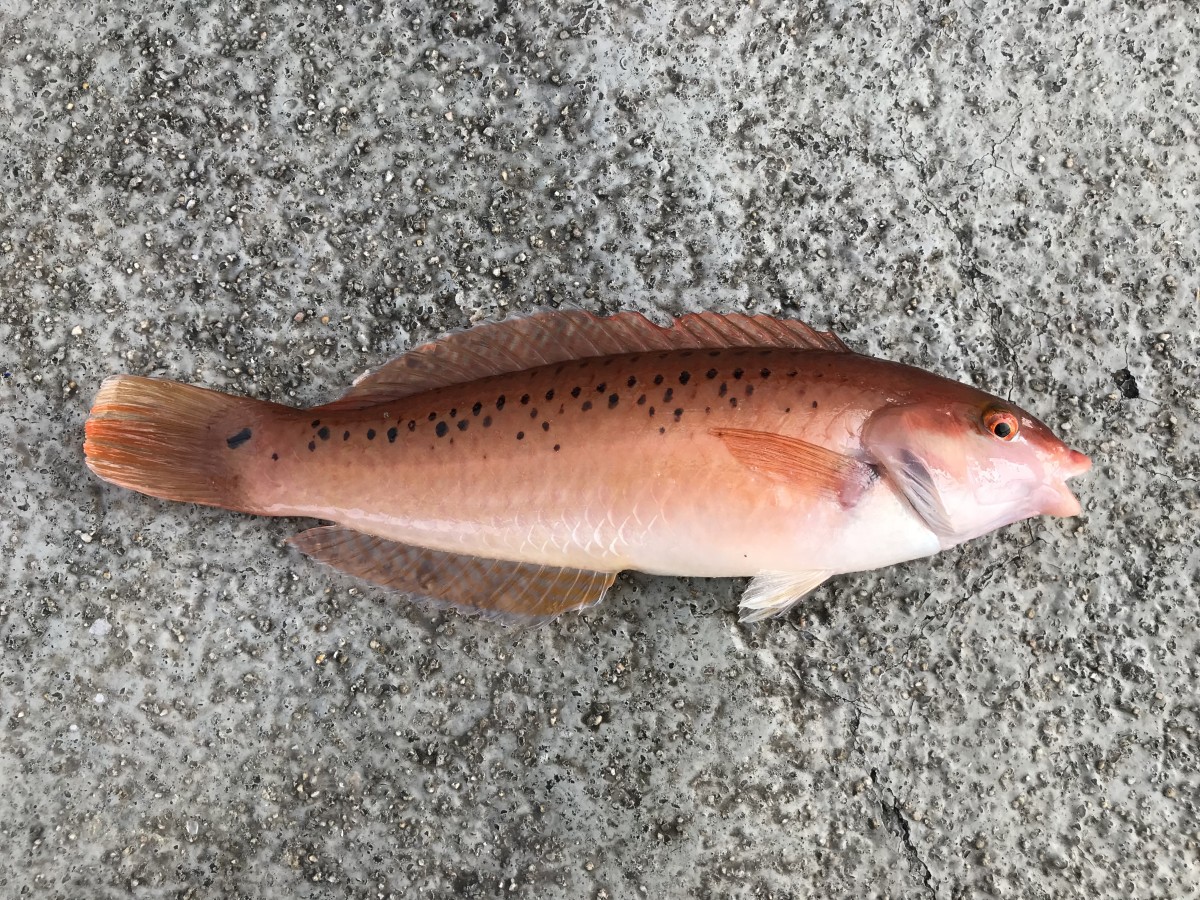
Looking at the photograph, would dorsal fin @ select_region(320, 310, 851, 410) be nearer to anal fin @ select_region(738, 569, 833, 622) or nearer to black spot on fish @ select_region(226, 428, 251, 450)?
black spot on fish @ select_region(226, 428, 251, 450)

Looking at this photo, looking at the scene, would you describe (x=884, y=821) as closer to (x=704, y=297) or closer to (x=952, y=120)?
(x=704, y=297)

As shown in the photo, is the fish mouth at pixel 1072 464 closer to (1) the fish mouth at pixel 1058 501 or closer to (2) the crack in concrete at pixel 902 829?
(1) the fish mouth at pixel 1058 501

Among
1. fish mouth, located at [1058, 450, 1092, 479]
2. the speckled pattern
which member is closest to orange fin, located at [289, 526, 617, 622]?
the speckled pattern

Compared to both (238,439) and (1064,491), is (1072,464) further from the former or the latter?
(238,439)

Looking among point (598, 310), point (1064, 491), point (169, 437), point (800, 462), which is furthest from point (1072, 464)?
point (169, 437)

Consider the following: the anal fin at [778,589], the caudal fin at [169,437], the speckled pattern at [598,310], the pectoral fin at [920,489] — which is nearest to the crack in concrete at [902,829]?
the speckled pattern at [598,310]
